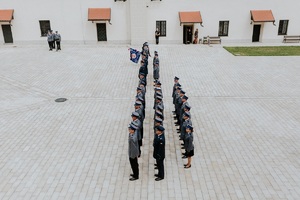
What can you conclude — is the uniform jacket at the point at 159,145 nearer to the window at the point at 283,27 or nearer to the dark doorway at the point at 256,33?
the dark doorway at the point at 256,33

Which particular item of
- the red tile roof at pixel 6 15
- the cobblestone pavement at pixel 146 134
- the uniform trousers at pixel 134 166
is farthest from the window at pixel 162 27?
the uniform trousers at pixel 134 166

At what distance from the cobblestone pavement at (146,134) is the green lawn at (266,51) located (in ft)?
13.9

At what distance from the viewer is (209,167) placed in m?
8.02

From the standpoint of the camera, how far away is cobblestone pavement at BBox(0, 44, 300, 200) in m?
7.23

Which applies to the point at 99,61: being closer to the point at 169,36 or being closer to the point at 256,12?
the point at 169,36

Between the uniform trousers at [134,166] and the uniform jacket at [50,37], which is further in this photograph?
the uniform jacket at [50,37]

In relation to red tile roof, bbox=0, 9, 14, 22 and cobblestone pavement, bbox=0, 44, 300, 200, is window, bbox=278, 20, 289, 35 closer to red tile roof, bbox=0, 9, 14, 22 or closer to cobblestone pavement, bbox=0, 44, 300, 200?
cobblestone pavement, bbox=0, 44, 300, 200

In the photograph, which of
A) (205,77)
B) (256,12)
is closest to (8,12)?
(205,77)

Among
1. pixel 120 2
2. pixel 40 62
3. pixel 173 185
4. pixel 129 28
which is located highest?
pixel 120 2

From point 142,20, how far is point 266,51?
11.1m

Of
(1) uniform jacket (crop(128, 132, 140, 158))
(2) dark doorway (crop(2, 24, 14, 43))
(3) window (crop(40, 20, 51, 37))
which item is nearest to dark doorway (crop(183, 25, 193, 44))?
(3) window (crop(40, 20, 51, 37))

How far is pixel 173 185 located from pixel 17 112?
777cm

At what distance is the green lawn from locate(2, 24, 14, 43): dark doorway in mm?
20425

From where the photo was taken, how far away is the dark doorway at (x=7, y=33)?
2741 centimetres
